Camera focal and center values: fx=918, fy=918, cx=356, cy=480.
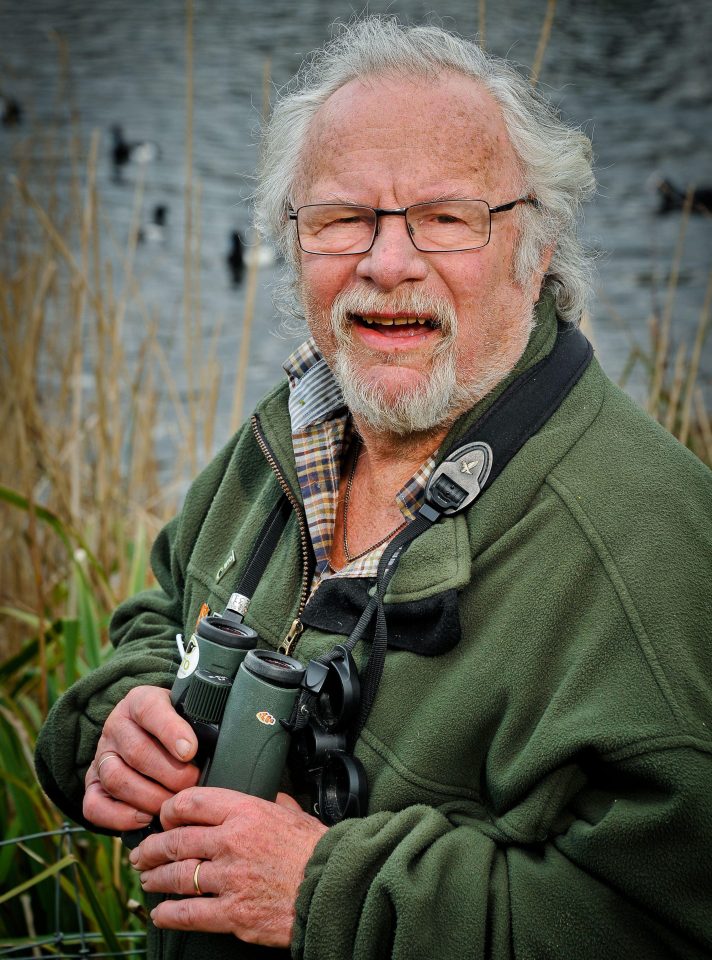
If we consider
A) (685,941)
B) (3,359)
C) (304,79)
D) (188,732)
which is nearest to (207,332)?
(3,359)

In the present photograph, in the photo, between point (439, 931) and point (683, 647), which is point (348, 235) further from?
point (439, 931)

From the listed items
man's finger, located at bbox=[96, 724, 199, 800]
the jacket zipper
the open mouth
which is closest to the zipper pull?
the jacket zipper

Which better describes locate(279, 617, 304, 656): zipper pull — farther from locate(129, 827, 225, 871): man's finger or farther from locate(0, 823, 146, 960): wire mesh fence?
locate(0, 823, 146, 960): wire mesh fence

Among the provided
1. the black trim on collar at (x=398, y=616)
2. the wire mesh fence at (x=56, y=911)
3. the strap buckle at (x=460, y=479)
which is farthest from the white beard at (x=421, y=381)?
the wire mesh fence at (x=56, y=911)

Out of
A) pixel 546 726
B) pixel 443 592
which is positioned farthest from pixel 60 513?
pixel 546 726

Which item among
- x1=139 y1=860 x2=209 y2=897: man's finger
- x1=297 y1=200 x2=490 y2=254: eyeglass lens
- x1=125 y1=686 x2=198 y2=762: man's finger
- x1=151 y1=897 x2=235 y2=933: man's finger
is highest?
x1=297 y1=200 x2=490 y2=254: eyeglass lens

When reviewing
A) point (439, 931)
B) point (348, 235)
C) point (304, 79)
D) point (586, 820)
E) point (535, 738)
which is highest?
point (304, 79)

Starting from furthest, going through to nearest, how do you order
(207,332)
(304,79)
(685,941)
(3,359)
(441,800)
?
(207,332)
(3,359)
(304,79)
(441,800)
(685,941)

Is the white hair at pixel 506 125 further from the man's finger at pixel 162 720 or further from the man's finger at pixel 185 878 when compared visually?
the man's finger at pixel 185 878

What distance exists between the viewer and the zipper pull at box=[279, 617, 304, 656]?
1.49 m

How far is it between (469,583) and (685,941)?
0.51 m

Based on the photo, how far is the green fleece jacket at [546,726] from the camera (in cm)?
112

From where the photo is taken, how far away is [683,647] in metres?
1.15

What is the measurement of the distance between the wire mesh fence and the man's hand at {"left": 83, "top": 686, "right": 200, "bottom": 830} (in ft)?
1.71
